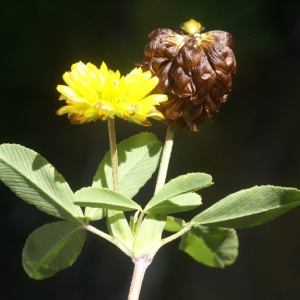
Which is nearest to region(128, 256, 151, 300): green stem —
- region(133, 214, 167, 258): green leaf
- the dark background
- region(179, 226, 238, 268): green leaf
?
region(133, 214, 167, 258): green leaf

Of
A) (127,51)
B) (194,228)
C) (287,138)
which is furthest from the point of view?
(287,138)

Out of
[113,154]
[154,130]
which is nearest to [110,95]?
[113,154]

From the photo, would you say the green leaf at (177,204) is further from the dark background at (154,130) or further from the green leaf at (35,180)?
the dark background at (154,130)

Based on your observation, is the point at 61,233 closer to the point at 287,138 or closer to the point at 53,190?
the point at 53,190

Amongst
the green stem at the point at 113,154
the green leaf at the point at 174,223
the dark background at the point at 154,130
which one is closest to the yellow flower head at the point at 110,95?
the green stem at the point at 113,154

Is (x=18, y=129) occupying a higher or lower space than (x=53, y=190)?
higher

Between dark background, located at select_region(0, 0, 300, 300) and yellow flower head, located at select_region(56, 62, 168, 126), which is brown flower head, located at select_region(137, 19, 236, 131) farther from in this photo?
dark background, located at select_region(0, 0, 300, 300)

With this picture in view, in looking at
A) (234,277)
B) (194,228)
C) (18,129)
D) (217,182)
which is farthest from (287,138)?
(194,228)
